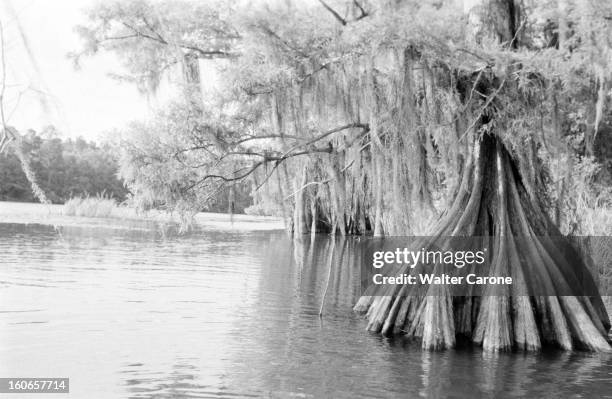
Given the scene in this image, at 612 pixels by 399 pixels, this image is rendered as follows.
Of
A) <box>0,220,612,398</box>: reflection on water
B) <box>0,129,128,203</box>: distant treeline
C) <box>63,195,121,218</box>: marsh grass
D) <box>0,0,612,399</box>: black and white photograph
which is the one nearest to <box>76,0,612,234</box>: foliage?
<box>0,0,612,399</box>: black and white photograph

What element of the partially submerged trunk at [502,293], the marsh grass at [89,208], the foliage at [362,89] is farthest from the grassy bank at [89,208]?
the partially submerged trunk at [502,293]

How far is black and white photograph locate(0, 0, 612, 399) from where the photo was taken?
8680 millimetres

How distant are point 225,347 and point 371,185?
523 centimetres

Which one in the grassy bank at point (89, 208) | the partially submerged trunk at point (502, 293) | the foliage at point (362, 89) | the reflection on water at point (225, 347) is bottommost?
the reflection on water at point (225, 347)

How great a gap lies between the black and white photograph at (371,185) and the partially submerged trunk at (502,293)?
0.04 m

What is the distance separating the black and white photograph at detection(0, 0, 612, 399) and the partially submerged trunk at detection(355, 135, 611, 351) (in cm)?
4

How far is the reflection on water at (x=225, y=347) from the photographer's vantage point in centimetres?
808

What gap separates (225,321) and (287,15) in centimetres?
535

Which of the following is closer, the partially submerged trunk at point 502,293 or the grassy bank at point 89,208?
the partially submerged trunk at point 502,293

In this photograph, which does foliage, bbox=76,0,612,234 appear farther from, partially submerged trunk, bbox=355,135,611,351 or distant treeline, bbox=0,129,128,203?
distant treeline, bbox=0,129,128,203

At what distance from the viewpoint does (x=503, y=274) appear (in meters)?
10.7

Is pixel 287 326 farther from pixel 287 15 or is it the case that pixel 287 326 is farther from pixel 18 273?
pixel 18 273

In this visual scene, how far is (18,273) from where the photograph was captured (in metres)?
16.6

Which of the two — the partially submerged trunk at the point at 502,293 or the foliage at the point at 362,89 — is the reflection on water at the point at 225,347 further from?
the foliage at the point at 362,89
